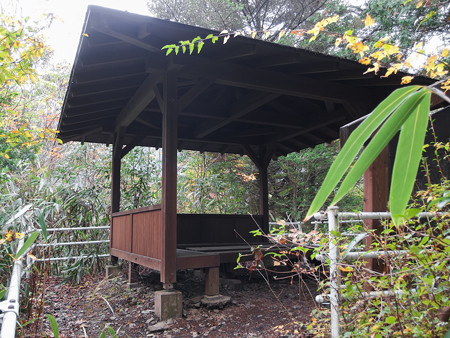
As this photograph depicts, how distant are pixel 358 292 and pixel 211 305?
105 inches

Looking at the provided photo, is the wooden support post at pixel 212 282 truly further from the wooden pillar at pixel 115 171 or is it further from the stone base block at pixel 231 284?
the wooden pillar at pixel 115 171

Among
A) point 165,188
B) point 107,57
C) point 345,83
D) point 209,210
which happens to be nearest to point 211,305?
point 165,188

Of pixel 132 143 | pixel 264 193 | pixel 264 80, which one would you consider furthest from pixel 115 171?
pixel 264 80

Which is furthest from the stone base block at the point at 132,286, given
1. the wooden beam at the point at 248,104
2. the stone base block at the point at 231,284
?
the wooden beam at the point at 248,104

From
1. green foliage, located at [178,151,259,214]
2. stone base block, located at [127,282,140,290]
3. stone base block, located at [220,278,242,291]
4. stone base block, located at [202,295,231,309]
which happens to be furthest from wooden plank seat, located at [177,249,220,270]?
A: green foliage, located at [178,151,259,214]

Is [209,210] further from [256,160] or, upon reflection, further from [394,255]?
[394,255]

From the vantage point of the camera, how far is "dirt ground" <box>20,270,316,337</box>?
3844 mm

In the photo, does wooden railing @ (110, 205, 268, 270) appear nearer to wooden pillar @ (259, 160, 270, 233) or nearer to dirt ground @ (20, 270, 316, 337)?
wooden pillar @ (259, 160, 270, 233)

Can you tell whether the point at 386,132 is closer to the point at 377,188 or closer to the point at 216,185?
the point at 377,188

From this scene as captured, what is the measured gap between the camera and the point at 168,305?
4.16 m

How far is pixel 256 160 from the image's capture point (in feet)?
27.0

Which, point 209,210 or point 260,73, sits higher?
point 260,73

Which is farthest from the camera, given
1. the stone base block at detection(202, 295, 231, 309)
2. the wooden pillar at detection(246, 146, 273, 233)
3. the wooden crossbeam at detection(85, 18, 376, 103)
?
the wooden pillar at detection(246, 146, 273, 233)

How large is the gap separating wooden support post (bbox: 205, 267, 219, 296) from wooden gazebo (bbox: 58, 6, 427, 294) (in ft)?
0.49
